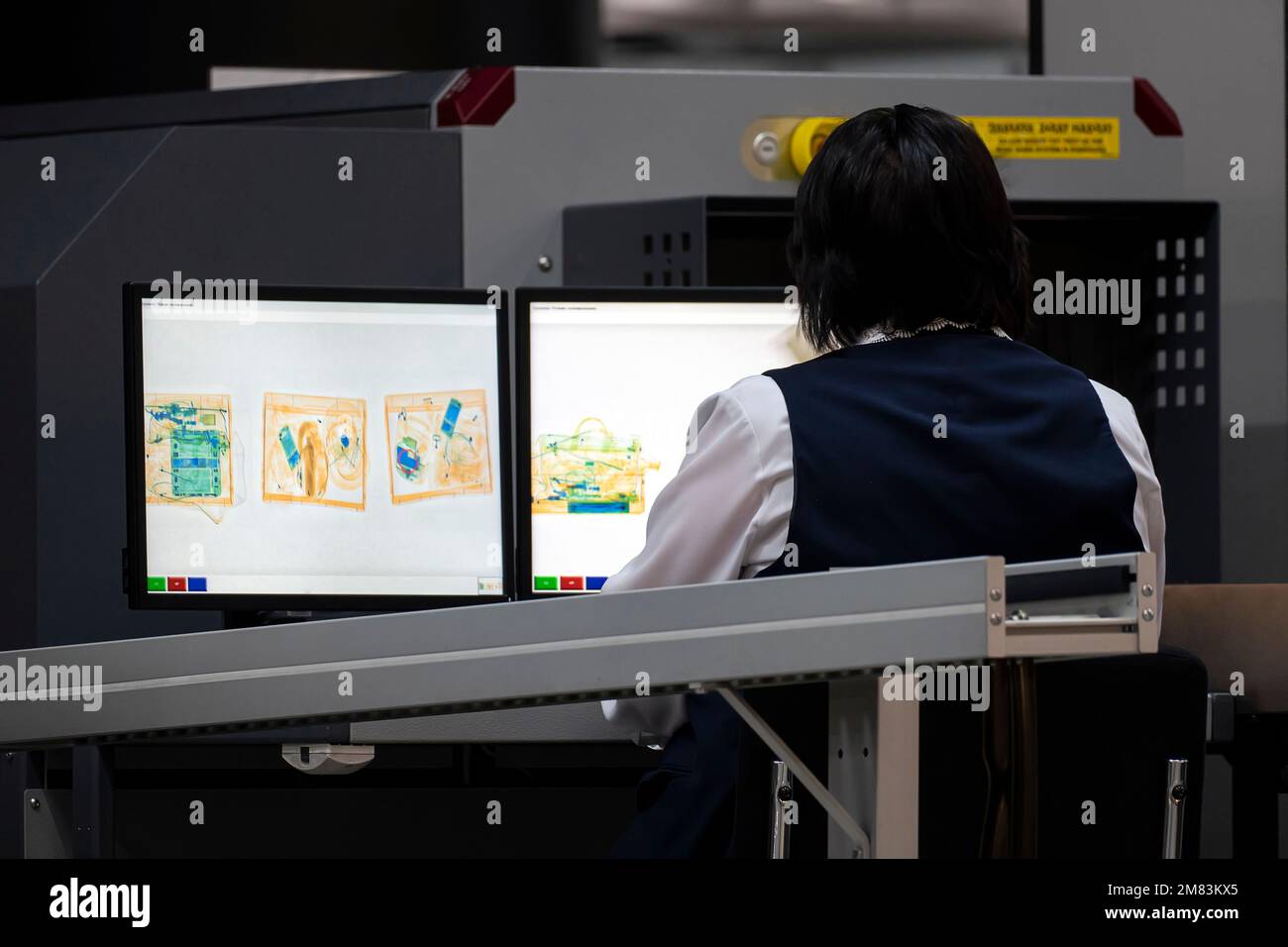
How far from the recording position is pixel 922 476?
90cm

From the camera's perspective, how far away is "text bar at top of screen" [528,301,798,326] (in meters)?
1.68

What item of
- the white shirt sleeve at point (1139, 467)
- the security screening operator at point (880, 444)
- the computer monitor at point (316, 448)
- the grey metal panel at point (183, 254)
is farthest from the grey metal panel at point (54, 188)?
the white shirt sleeve at point (1139, 467)

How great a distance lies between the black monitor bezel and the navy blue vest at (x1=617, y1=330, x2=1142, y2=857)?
707mm

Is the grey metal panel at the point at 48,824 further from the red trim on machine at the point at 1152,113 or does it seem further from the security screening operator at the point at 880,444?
the red trim on machine at the point at 1152,113

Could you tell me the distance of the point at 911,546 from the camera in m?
0.90

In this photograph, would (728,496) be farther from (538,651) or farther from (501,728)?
(501,728)

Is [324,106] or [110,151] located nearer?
[110,151]

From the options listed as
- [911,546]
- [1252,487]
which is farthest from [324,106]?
[1252,487]

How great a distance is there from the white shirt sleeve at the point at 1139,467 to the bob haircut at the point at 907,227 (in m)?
0.11

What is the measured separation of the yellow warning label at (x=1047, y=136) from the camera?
1.95m

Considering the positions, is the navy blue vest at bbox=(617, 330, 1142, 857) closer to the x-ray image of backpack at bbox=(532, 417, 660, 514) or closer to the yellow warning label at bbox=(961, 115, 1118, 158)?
the x-ray image of backpack at bbox=(532, 417, 660, 514)

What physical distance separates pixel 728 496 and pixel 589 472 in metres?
0.74
